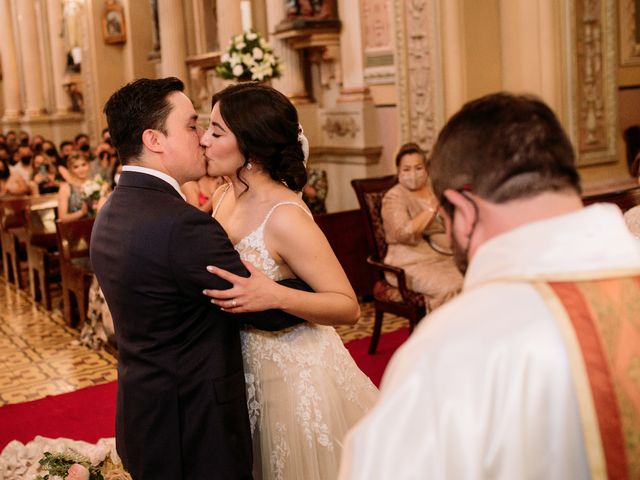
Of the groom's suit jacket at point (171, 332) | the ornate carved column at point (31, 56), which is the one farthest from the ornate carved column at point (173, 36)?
the groom's suit jacket at point (171, 332)

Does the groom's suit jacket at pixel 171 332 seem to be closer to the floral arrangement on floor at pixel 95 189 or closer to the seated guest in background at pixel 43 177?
the floral arrangement on floor at pixel 95 189

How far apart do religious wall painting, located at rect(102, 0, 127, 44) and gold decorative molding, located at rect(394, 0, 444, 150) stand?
30.1ft

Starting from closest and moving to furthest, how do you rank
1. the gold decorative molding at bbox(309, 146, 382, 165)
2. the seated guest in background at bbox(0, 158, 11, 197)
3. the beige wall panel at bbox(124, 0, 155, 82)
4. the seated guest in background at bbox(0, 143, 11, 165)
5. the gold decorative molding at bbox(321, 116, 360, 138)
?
the gold decorative molding at bbox(309, 146, 382, 165) → the gold decorative molding at bbox(321, 116, 360, 138) → the seated guest in background at bbox(0, 158, 11, 197) → the seated guest in background at bbox(0, 143, 11, 165) → the beige wall panel at bbox(124, 0, 155, 82)

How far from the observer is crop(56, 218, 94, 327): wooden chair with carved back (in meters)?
7.80

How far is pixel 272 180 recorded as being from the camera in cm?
278

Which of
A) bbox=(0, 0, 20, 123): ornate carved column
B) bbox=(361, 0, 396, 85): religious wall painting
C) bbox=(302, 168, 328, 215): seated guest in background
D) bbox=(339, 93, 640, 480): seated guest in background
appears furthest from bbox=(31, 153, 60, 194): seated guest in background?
bbox=(339, 93, 640, 480): seated guest in background

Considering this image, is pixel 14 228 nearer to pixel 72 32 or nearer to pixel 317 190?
pixel 317 190

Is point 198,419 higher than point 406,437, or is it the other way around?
point 406,437

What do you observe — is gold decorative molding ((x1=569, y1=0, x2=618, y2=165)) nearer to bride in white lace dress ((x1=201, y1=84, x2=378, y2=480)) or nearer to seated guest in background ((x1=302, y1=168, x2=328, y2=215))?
seated guest in background ((x1=302, y1=168, x2=328, y2=215))

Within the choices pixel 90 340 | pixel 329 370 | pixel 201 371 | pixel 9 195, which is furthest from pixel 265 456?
pixel 9 195

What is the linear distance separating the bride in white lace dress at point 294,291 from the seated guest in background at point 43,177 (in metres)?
9.50

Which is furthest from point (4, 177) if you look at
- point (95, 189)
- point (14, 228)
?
point (95, 189)

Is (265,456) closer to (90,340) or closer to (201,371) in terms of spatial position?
(201,371)

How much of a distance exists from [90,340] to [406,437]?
6413mm
